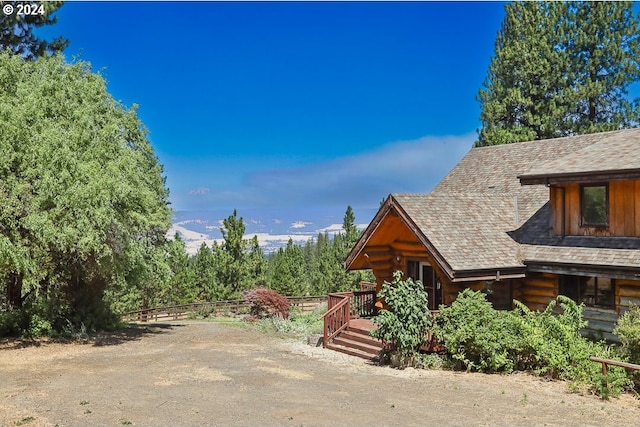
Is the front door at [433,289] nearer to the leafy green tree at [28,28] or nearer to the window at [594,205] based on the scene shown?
the window at [594,205]

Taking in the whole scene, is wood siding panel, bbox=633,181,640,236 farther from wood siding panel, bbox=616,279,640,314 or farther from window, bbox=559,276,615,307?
window, bbox=559,276,615,307

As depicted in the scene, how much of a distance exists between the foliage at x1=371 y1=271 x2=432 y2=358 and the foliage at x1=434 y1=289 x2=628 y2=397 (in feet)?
1.87

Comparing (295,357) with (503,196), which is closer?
(295,357)

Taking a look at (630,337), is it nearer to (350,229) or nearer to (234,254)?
(234,254)

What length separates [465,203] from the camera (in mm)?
20609

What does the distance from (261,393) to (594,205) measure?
12158 mm

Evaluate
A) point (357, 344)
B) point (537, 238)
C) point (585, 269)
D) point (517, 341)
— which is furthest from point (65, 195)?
point (585, 269)

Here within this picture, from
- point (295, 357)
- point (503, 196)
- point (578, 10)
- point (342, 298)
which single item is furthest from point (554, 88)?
point (295, 357)

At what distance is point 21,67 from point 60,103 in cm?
296

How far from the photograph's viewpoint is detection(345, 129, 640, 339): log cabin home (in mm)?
16141

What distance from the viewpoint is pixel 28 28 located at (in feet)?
98.3

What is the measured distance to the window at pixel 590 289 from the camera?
16294 millimetres

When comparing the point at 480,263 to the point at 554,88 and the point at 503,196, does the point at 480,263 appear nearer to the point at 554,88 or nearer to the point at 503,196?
the point at 503,196

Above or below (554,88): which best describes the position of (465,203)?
Result: below
